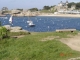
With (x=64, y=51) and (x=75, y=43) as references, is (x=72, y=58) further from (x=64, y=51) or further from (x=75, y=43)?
(x=75, y=43)

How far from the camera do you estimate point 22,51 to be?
15953 mm

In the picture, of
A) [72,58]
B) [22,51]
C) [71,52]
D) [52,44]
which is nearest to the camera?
[72,58]

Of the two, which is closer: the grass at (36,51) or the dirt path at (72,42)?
the grass at (36,51)

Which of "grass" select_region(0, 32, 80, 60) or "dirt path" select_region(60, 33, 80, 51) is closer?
"grass" select_region(0, 32, 80, 60)

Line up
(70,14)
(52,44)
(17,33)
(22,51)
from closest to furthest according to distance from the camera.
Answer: (22,51)
(52,44)
(17,33)
(70,14)

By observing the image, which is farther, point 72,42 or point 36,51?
point 72,42

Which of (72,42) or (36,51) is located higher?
(36,51)

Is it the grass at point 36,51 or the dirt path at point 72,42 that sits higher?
the grass at point 36,51

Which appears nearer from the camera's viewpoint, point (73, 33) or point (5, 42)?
point (5, 42)

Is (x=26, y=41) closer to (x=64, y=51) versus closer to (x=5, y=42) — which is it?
(x=5, y=42)

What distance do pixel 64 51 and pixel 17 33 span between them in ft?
29.1

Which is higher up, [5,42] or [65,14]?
[5,42]

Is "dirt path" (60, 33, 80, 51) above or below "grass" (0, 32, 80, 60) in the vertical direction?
below

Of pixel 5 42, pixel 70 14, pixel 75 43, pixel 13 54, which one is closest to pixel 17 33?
pixel 5 42
